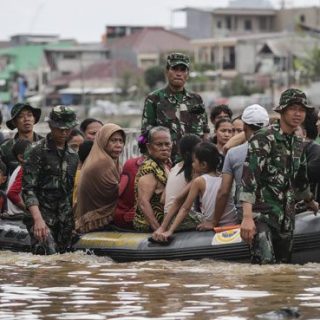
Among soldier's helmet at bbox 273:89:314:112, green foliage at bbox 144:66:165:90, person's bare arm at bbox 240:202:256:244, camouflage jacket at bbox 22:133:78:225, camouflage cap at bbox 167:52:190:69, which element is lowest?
person's bare arm at bbox 240:202:256:244

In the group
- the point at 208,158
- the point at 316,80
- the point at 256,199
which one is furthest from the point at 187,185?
the point at 316,80

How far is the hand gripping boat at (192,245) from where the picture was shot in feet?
48.8

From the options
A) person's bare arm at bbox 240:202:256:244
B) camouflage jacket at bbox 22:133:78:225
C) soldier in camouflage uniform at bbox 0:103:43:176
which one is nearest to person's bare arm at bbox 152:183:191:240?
camouflage jacket at bbox 22:133:78:225

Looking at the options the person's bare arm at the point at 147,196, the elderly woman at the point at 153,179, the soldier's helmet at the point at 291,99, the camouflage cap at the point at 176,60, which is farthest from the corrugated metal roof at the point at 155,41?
the soldier's helmet at the point at 291,99

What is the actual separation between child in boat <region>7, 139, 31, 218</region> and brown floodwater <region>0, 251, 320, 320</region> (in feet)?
3.91

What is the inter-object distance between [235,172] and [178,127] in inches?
93.6

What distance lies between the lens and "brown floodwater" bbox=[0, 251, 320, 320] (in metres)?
12.2

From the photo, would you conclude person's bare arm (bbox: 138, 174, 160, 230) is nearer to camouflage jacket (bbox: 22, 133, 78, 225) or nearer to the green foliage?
camouflage jacket (bbox: 22, 133, 78, 225)

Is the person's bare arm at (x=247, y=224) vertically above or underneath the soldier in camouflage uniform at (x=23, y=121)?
underneath

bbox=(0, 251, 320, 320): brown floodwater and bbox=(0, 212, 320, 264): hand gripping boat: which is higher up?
bbox=(0, 212, 320, 264): hand gripping boat

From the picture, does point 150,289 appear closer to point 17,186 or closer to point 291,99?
point 291,99

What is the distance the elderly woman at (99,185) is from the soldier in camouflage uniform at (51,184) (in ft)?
1.52

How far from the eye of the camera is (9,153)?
18.1 meters

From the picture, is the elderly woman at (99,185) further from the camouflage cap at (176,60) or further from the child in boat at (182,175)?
the camouflage cap at (176,60)
